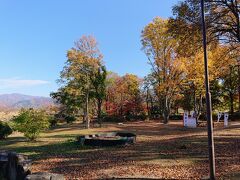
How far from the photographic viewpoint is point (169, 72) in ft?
129

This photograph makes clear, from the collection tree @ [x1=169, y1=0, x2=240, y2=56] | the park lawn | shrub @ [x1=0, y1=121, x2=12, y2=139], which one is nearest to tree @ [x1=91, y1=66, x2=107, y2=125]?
shrub @ [x1=0, y1=121, x2=12, y2=139]

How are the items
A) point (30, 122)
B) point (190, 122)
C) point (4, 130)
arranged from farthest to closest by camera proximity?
point (190, 122) → point (4, 130) → point (30, 122)

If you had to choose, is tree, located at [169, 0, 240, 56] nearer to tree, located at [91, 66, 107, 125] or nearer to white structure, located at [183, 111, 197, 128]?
white structure, located at [183, 111, 197, 128]

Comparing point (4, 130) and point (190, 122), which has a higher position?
point (190, 122)

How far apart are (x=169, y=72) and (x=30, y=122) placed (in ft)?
68.7

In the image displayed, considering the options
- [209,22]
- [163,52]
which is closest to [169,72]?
[163,52]

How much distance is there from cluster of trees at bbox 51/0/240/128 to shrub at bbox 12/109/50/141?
11397 mm

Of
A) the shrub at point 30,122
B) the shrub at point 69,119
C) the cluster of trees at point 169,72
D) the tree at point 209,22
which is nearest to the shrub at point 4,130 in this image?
the shrub at point 30,122

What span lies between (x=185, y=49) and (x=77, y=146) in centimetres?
1026

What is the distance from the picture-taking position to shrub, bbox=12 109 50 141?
23.3m

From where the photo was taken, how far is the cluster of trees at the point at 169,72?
21578 mm

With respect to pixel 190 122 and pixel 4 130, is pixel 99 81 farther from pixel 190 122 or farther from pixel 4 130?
pixel 4 130

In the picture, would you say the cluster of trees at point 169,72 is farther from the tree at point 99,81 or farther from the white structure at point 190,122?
the white structure at point 190,122

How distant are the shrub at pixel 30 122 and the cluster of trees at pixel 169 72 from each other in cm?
1140
